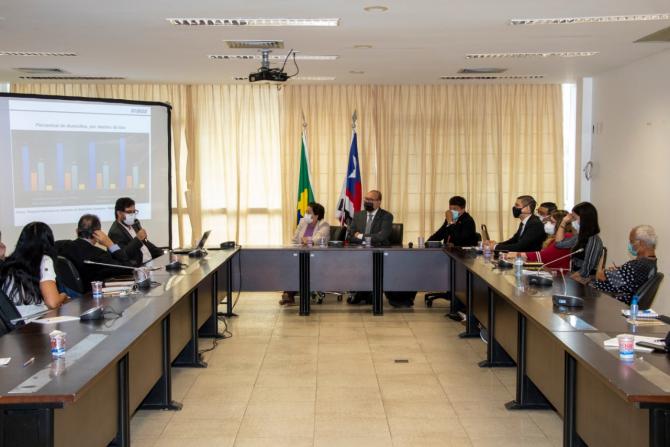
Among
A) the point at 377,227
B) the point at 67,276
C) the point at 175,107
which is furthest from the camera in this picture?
the point at 175,107

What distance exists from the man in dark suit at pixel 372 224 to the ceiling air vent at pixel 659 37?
3.35 meters

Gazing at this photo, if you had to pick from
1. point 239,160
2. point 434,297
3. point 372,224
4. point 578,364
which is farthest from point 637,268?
point 239,160

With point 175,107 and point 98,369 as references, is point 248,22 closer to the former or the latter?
point 98,369

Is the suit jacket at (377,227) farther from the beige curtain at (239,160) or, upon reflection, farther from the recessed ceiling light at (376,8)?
the recessed ceiling light at (376,8)

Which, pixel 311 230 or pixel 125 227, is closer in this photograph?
pixel 125 227

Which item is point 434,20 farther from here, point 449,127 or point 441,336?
point 449,127

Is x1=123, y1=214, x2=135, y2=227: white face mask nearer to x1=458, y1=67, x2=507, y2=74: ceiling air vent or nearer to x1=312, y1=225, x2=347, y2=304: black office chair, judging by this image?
x1=312, y1=225, x2=347, y2=304: black office chair

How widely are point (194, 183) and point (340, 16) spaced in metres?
5.71

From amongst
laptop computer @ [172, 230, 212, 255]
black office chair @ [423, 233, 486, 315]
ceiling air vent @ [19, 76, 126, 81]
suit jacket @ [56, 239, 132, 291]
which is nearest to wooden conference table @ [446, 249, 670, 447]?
black office chair @ [423, 233, 486, 315]

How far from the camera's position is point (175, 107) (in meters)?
11.3

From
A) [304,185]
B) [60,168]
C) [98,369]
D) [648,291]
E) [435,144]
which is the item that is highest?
[435,144]

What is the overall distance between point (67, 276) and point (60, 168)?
2.87 meters

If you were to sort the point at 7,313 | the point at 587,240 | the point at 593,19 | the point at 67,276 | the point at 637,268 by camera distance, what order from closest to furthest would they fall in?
the point at 7,313 → the point at 637,268 → the point at 67,276 → the point at 593,19 → the point at 587,240

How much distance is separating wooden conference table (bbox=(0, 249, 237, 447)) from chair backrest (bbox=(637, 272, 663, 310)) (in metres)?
3.04
